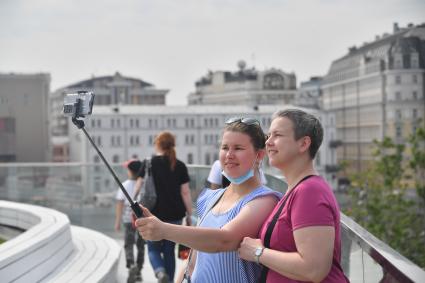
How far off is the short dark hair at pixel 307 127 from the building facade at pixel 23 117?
69352 mm

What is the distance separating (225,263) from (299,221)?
569mm

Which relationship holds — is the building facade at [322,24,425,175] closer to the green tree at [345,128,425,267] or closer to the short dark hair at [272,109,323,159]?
the green tree at [345,128,425,267]

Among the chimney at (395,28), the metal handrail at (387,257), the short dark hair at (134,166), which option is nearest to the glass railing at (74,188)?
the short dark hair at (134,166)

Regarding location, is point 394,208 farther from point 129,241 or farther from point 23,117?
point 23,117

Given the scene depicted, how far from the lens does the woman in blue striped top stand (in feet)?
9.46

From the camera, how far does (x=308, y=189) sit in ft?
8.70

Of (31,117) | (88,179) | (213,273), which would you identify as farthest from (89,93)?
(31,117)

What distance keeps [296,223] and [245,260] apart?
1.61 feet

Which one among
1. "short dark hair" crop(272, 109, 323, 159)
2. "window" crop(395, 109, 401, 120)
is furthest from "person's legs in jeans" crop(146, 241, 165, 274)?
"window" crop(395, 109, 401, 120)

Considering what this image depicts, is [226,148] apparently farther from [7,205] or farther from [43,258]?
[7,205]

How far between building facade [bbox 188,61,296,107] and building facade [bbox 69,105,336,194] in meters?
20.9

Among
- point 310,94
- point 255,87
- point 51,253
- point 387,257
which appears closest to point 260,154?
point 387,257

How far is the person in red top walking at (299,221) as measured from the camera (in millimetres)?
2588

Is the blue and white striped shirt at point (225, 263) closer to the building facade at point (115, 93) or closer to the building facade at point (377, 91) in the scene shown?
the building facade at point (377, 91)
